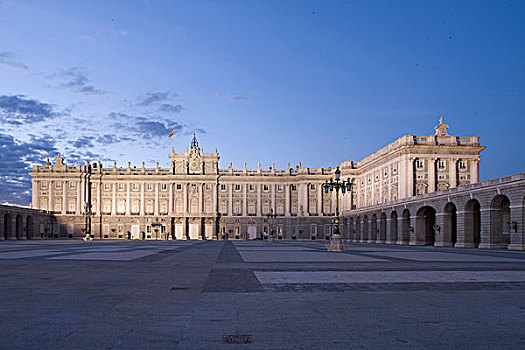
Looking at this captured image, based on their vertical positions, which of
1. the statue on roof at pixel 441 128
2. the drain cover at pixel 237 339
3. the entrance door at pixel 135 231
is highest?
the statue on roof at pixel 441 128

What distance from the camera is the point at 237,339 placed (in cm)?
667

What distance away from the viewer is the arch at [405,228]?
2445 inches

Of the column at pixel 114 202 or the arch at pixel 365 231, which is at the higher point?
the column at pixel 114 202

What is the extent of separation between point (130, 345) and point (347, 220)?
298ft

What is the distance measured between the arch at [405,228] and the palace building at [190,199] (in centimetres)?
4145

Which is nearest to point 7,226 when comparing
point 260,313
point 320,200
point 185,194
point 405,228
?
point 185,194

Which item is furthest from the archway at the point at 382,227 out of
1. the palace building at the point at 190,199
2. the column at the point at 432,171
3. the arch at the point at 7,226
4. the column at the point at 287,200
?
the arch at the point at 7,226

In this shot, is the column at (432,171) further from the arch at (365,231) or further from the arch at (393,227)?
the arch at (393,227)

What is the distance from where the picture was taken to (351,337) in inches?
267

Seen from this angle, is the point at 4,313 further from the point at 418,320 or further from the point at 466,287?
the point at 466,287

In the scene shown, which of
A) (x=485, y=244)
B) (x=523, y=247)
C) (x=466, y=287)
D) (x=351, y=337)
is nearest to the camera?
(x=351, y=337)

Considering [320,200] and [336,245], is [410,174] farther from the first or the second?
[336,245]

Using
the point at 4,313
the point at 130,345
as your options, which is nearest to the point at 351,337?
the point at 130,345

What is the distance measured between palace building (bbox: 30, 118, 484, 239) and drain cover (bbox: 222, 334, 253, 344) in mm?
99176
